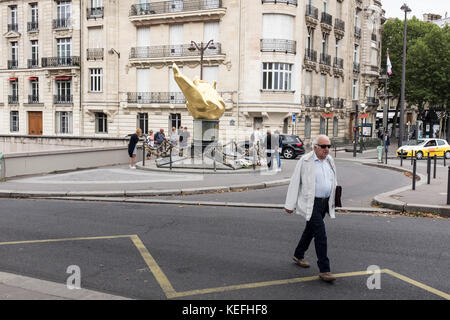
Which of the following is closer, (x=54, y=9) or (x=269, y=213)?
(x=269, y=213)

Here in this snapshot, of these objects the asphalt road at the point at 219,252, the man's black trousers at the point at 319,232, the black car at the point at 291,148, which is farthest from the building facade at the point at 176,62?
the man's black trousers at the point at 319,232

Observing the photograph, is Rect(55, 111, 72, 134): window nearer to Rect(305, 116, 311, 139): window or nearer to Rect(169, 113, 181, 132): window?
Rect(169, 113, 181, 132): window

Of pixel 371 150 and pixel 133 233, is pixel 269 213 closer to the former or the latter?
pixel 133 233

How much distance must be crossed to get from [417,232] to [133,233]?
492 centimetres

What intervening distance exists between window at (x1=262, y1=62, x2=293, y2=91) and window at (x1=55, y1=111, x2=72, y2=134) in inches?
730

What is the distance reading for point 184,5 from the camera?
3603 centimetres

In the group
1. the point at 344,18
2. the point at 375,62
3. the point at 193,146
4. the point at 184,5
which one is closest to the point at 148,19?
the point at 184,5

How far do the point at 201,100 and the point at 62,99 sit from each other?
94.0 ft

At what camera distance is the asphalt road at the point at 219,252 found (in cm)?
527

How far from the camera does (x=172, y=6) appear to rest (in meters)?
36.5

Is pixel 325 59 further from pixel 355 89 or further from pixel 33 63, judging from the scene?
pixel 33 63

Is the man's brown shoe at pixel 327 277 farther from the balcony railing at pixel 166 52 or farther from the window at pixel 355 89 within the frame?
the window at pixel 355 89

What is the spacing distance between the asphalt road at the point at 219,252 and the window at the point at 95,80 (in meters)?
31.3
